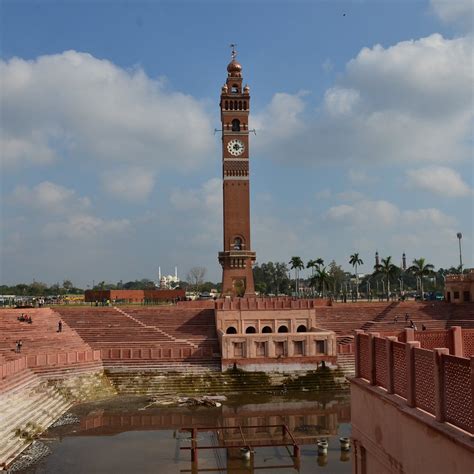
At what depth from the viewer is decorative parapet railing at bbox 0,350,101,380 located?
31873 mm

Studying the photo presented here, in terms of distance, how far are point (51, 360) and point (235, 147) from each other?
3812 cm

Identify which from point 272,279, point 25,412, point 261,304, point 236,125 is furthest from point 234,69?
point 272,279

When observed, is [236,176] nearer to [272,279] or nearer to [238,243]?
[238,243]

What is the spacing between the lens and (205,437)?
25625mm

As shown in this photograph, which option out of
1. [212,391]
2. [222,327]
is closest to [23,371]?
[212,391]

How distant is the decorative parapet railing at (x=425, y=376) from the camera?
763 cm

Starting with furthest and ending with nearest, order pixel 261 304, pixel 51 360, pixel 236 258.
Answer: pixel 236 258, pixel 261 304, pixel 51 360

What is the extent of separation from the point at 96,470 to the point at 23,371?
1343 centimetres

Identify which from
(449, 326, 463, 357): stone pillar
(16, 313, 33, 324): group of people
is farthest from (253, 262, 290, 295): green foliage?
(449, 326, 463, 357): stone pillar

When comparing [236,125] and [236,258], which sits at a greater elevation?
[236,125]

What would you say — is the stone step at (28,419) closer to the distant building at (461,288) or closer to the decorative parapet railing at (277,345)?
the decorative parapet railing at (277,345)

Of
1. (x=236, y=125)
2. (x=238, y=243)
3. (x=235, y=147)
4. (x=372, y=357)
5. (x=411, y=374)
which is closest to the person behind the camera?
(x=411, y=374)

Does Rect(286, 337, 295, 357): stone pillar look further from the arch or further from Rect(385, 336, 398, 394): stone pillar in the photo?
Rect(385, 336, 398, 394): stone pillar

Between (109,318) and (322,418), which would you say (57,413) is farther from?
(109,318)
